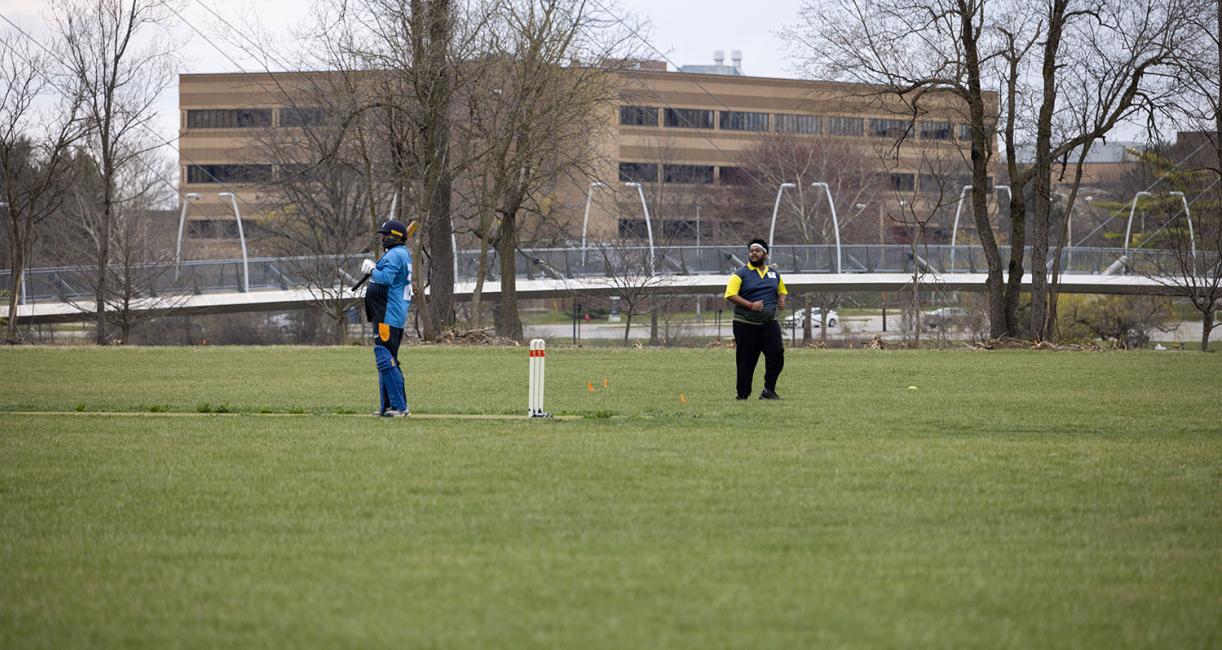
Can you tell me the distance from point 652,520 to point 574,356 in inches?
833

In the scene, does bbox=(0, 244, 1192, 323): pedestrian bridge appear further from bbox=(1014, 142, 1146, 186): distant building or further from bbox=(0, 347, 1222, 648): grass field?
bbox=(0, 347, 1222, 648): grass field

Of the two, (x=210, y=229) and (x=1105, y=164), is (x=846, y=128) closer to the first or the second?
(x=210, y=229)

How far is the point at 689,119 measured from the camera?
104938mm

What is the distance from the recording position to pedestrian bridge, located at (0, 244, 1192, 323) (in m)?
48.4

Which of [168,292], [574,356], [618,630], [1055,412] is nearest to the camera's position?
[618,630]

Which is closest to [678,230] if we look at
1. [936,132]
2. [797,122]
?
[936,132]

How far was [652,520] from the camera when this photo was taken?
327 inches

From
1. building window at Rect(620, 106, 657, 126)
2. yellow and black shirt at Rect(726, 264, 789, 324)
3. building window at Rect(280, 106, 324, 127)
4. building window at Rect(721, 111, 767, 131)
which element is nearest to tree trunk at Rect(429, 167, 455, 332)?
building window at Rect(280, 106, 324, 127)

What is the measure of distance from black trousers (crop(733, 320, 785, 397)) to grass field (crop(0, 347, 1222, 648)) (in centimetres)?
91

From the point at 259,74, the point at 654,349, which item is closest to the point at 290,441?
the point at 654,349

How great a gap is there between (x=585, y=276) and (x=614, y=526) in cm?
4655

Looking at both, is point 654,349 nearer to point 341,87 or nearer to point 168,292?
point 341,87

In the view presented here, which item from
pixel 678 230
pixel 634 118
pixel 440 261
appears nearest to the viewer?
pixel 440 261

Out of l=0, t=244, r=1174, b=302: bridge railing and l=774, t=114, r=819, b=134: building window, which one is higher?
l=774, t=114, r=819, b=134: building window
